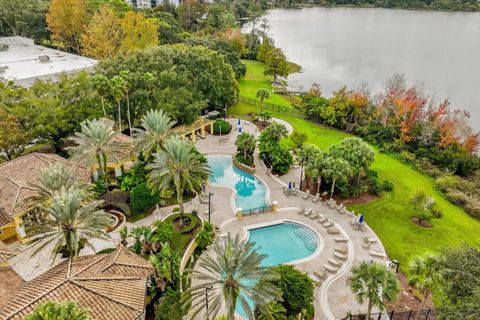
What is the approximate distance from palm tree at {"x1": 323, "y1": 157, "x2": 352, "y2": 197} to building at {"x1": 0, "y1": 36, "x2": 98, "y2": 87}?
40.9 meters

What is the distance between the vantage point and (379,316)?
21.9 m

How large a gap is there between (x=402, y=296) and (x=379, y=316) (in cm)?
476

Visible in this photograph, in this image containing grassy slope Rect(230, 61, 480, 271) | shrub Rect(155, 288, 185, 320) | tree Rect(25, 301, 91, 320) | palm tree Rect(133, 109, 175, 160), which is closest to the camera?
tree Rect(25, 301, 91, 320)

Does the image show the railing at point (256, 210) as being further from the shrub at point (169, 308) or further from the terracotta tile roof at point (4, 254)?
the terracotta tile roof at point (4, 254)

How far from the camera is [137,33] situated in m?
63.8

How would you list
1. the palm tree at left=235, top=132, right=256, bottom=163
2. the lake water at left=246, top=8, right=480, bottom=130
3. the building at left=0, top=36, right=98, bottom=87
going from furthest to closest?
1. the lake water at left=246, top=8, right=480, bottom=130
2. the building at left=0, top=36, right=98, bottom=87
3. the palm tree at left=235, top=132, right=256, bottom=163

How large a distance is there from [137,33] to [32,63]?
20.8 meters

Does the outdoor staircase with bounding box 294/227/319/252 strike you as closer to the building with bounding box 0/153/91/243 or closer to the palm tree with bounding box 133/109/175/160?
the palm tree with bounding box 133/109/175/160

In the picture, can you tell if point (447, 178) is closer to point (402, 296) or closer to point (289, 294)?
point (402, 296)

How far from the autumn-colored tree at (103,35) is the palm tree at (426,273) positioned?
6233cm

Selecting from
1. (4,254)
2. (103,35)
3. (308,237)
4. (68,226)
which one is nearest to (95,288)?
(68,226)

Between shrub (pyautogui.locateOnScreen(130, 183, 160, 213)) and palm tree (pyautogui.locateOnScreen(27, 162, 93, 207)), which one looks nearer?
palm tree (pyautogui.locateOnScreen(27, 162, 93, 207))

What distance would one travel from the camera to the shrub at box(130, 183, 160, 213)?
31969 millimetres

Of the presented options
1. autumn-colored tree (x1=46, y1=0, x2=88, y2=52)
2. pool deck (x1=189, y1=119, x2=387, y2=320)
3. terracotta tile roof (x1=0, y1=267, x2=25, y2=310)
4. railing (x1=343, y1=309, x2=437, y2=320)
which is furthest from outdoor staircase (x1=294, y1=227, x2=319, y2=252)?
autumn-colored tree (x1=46, y1=0, x2=88, y2=52)
